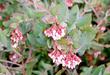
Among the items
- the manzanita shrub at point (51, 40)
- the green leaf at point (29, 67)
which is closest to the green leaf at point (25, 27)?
the manzanita shrub at point (51, 40)

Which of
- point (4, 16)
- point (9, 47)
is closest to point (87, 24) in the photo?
point (9, 47)

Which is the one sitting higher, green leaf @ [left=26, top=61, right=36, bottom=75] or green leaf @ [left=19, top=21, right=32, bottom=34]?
green leaf @ [left=19, top=21, right=32, bottom=34]

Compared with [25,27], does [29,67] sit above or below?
below

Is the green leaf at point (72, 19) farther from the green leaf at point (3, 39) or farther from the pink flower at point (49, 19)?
the green leaf at point (3, 39)

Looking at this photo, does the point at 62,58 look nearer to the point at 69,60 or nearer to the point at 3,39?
the point at 69,60

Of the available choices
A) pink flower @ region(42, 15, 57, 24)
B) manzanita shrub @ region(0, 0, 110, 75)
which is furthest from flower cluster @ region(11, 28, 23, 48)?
pink flower @ region(42, 15, 57, 24)

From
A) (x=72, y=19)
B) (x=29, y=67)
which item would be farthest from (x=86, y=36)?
(x=29, y=67)

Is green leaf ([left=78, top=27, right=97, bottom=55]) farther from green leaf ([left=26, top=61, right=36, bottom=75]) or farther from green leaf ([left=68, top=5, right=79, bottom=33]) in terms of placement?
green leaf ([left=26, top=61, right=36, bottom=75])
